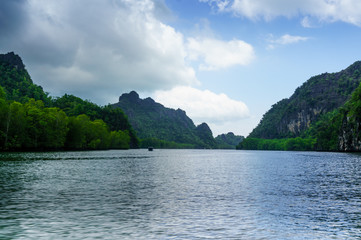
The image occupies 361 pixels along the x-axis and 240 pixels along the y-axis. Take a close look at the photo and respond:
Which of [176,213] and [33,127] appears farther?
[33,127]

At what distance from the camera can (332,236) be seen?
14250 millimetres

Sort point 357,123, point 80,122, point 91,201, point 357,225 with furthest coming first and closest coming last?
point 80,122, point 357,123, point 91,201, point 357,225

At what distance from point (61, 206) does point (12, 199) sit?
4.86 metres

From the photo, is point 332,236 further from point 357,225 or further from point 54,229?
point 54,229

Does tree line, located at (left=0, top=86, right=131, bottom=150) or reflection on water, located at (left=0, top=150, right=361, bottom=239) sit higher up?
tree line, located at (left=0, top=86, right=131, bottom=150)

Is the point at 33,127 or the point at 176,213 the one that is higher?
the point at 33,127

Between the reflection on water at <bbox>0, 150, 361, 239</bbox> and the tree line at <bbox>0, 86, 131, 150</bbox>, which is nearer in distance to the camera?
the reflection on water at <bbox>0, 150, 361, 239</bbox>

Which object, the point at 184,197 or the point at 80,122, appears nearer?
the point at 184,197

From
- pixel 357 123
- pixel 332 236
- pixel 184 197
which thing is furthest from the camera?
pixel 357 123

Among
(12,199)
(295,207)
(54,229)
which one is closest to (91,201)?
(12,199)

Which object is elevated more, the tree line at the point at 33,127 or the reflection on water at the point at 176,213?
the tree line at the point at 33,127

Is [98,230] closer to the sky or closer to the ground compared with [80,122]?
closer to the ground

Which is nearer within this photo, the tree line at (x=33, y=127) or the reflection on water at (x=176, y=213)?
the reflection on water at (x=176, y=213)

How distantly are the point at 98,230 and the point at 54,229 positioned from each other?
2180 millimetres
